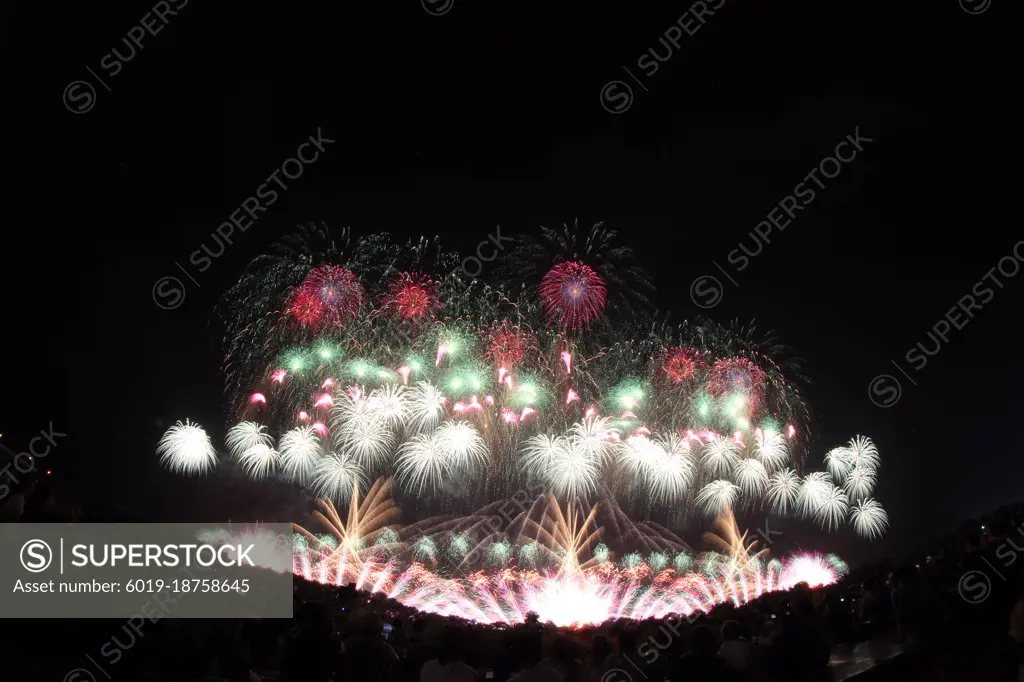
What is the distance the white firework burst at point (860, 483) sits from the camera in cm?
3394

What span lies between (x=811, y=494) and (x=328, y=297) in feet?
64.8

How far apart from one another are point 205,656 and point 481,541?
21.8 meters

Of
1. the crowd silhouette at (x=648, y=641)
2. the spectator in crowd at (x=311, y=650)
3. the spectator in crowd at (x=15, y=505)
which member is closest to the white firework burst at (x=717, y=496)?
the crowd silhouette at (x=648, y=641)

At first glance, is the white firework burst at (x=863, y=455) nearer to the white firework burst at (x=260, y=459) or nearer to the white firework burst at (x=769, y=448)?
the white firework burst at (x=769, y=448)

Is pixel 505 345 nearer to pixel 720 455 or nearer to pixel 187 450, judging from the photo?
pixel 720 455

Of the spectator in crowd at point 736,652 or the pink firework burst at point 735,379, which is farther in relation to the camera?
the pink firework burst at point 735,379

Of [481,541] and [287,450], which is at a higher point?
[287,450]

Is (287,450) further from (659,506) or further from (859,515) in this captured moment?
(859,515)

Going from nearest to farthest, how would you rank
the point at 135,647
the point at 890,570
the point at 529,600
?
the point at 135,647, the point at 890,570, the point at 529,600

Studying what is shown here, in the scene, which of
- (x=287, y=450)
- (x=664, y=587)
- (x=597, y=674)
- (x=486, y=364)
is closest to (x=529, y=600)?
(x=664, y=587)

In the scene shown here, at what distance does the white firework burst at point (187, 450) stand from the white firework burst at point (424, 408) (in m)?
9.83

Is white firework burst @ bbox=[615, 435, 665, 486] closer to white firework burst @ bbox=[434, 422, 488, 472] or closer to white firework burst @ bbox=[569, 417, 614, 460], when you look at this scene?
white firework burst @ bbox=[569, 417, 614, 460]

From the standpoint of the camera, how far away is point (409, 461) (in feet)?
93.0

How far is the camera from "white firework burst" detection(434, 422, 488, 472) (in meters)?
28.0
